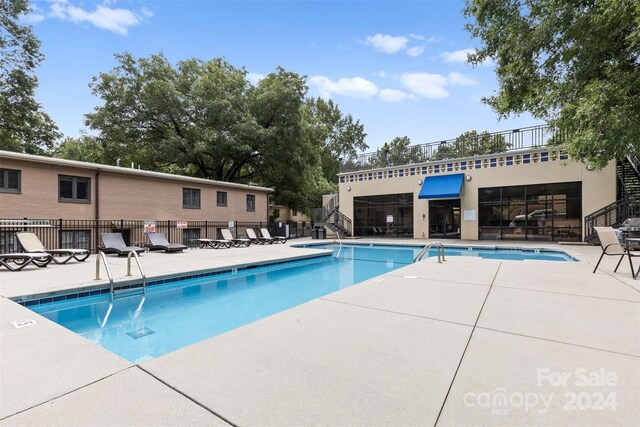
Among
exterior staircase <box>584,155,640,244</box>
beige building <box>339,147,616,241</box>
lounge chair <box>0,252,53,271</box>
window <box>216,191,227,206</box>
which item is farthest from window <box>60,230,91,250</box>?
exterior staircase <box>584,155,640,244</box>

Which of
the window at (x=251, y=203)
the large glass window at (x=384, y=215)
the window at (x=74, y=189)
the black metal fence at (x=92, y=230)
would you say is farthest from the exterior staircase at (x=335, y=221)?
the window at (x=74, y=189)

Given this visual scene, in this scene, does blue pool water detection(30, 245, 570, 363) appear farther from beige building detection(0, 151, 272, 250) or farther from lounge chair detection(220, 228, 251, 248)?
beige building detection(0, 151, 272, 250)

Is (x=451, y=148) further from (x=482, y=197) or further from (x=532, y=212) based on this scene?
(x=532, y=212)

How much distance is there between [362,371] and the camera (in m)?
2.30

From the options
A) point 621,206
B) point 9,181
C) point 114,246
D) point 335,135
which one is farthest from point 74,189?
point 335,135

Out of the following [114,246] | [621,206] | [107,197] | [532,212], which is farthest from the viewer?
[532,212]

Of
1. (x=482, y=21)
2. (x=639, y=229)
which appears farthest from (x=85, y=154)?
(x=639, y=229)

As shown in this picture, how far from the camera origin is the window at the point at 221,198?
58.1ft

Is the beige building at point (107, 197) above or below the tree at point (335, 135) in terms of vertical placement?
below

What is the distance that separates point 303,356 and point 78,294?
5228mm

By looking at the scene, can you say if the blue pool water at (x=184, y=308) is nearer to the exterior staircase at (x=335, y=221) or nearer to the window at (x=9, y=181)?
the window at (x=9, y=181)

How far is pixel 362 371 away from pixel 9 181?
530 inches

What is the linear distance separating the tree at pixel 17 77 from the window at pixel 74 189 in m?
14.2

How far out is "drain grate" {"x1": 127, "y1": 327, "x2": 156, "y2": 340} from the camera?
14.5 ft
